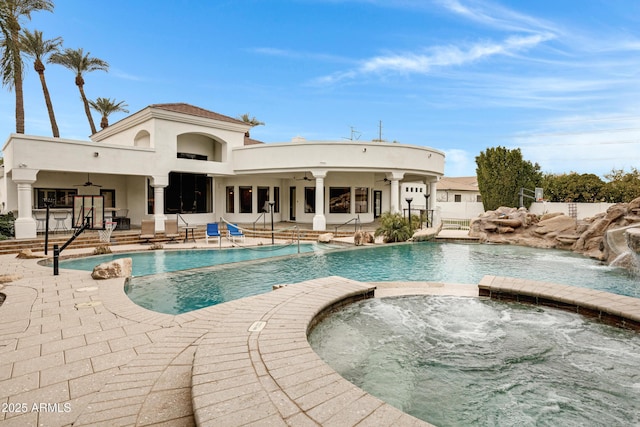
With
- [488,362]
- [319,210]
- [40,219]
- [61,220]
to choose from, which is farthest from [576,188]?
[40,219]

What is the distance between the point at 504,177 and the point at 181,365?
29.2 meters

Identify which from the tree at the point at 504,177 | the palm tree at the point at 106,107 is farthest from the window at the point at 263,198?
the palm tree at the point at 106,107

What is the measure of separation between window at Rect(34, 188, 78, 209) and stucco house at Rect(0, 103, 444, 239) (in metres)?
0.04

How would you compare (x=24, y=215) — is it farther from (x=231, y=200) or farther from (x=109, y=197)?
(x=231, y=200)

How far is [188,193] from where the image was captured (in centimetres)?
2014

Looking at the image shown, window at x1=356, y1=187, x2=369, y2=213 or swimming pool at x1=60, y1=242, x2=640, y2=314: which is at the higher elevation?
window at x1=356, y1=187, x2=369, y2=213

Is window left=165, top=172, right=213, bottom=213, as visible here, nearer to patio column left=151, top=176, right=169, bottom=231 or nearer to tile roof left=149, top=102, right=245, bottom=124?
patio column left=151, top=176, right=169, bottom=231

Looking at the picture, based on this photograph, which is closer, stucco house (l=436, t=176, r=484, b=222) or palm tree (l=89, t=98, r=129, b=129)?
stucco house (l=436, t=176, r=484, b=222)

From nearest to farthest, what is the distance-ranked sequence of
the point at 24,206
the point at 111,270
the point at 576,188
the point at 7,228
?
the point at 111,270
the point at 24,206
the point at 7,228
the point at 576,188

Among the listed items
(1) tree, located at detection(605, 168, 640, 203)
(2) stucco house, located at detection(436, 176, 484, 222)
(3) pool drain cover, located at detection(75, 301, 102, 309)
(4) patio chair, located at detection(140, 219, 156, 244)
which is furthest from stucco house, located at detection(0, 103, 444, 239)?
(1) tree, located at detection(605, 168, 640, 203)

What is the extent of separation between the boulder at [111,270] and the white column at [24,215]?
885 cm

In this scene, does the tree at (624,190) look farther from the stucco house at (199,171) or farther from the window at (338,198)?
the window at (338,198)

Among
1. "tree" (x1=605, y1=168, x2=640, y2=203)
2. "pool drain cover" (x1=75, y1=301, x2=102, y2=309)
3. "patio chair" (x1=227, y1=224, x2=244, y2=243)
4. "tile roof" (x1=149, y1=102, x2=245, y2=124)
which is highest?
"tile roof" (x1=149, y1=102, x2=245, y2=124)

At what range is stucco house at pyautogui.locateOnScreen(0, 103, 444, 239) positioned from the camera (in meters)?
15.2
